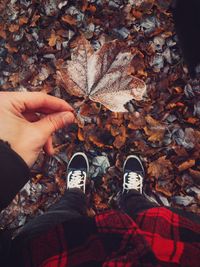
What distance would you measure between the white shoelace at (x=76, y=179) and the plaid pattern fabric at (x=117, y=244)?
2.05ft

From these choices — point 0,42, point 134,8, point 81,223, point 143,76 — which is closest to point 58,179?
point 81,223

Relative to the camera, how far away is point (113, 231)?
163cm

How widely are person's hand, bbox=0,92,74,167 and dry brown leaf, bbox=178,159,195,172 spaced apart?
1078mm

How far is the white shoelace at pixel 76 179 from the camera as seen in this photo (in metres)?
2.32

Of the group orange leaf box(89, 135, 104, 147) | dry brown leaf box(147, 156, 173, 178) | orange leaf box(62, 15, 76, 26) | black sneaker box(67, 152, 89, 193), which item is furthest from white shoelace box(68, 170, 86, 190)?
orange leaf box(62, 15, 76, 26)

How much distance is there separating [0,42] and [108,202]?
1.63 m

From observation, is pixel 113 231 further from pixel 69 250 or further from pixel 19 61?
pixel 19 61

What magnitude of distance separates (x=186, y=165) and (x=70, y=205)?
86 cm

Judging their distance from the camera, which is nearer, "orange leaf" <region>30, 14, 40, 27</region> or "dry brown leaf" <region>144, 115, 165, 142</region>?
"dry brown leaf" <region>144, 115, 165, 142</region>

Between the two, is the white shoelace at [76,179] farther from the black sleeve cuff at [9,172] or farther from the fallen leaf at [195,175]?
the black sleeve cuff at [9,172]

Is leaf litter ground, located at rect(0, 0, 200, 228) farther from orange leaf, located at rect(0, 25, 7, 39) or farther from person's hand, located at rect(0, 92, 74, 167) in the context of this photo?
person's hand, located at rect(0, 92, 74, 167)

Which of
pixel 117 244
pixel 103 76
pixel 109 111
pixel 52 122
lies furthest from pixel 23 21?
pixel 117 244

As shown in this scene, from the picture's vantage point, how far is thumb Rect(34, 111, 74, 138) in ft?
4.54

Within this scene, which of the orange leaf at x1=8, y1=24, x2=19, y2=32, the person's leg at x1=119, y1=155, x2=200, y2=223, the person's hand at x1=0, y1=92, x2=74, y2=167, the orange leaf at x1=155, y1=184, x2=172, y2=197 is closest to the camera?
the person's hand at x1=0, y1=92, x2=74, y2=167
